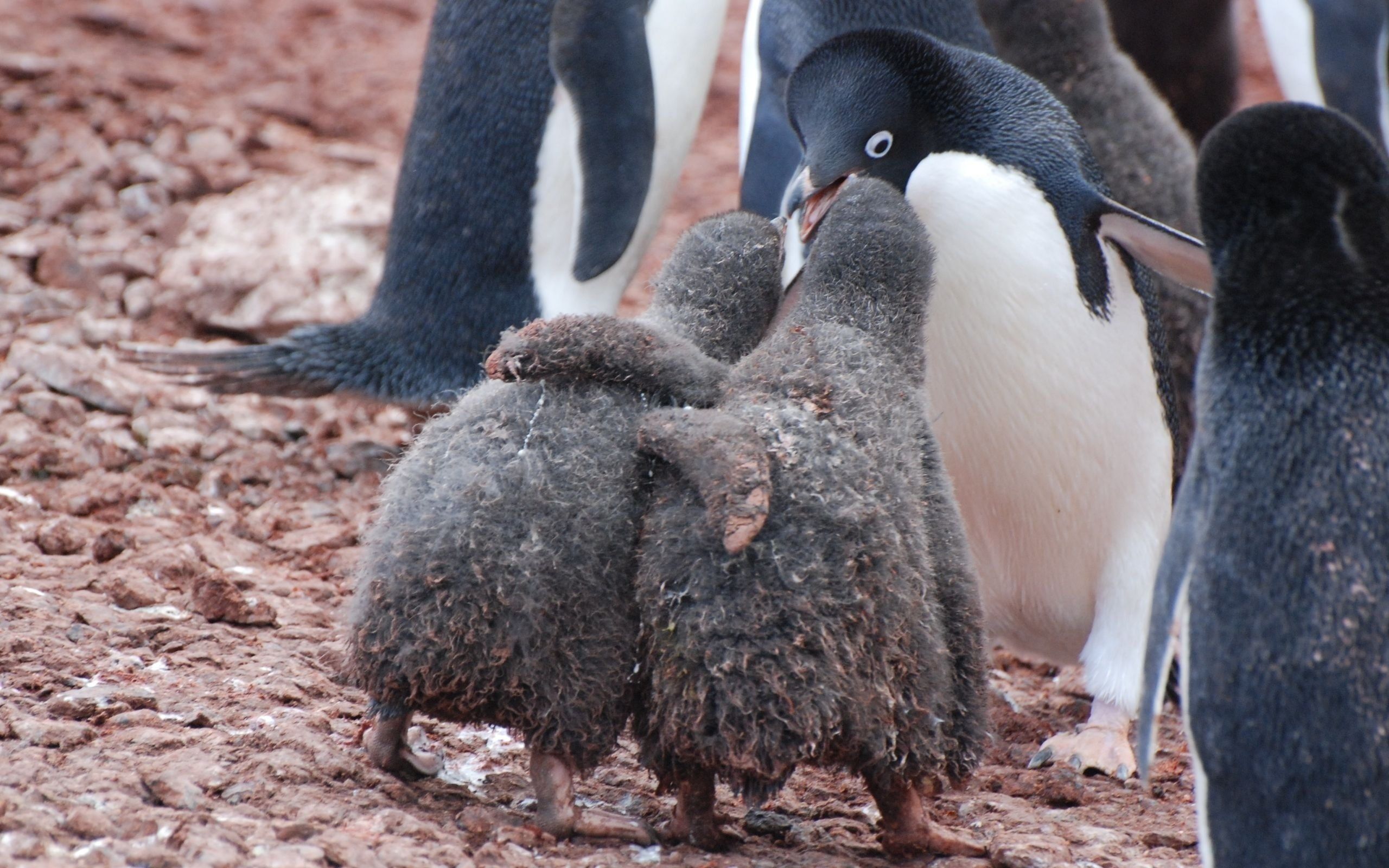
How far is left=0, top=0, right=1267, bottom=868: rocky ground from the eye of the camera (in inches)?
80.3

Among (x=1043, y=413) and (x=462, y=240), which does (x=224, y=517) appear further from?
(x=1043, y=413)

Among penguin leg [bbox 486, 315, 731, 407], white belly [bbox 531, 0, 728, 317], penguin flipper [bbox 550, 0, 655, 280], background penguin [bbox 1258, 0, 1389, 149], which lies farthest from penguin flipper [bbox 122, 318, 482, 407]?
background penguin [bbox 1258, 0, 1389, 149]

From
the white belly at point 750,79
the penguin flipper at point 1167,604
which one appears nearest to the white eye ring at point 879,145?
the white belly at point 750,79

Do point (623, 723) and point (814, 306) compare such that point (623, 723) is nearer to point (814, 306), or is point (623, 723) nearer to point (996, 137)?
point (814, 306)

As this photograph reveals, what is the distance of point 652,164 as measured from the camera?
391cm

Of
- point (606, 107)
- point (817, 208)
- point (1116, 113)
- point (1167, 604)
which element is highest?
point (1116, 113)

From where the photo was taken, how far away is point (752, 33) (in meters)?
3.47

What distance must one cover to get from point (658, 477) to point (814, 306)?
0.38m

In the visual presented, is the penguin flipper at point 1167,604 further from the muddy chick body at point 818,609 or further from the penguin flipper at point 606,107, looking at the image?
the penguin flipper at point 606,107

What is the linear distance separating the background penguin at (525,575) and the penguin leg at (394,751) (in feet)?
0.28

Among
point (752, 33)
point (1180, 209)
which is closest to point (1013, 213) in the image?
point (752, 33)

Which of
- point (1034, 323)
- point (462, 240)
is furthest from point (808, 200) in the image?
point (462, 240)

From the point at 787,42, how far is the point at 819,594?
1732 millimetres

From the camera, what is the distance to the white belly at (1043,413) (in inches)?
108
